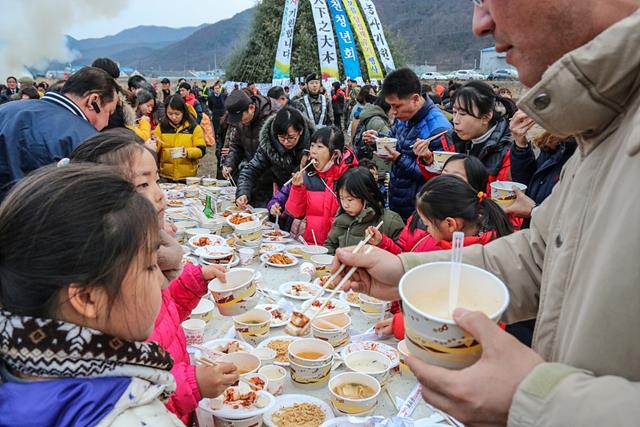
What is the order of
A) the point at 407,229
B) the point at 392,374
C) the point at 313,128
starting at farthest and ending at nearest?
the point at 313,128 → the point at 407,229 → the point at 392,374

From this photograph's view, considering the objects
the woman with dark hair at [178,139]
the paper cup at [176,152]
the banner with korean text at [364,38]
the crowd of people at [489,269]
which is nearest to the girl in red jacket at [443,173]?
the crowd of people at [489,269]

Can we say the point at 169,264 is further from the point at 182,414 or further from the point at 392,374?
the point at 392,374

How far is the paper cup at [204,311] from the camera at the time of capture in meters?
2.41

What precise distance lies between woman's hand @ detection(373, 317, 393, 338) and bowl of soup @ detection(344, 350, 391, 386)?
8.9 inches

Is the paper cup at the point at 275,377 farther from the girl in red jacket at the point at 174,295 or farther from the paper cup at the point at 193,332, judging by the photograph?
the paper cup at the point at 193,332

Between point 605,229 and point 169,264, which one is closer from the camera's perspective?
point 605,229

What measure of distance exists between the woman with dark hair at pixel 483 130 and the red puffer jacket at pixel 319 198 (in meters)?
0.79

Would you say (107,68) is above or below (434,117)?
above

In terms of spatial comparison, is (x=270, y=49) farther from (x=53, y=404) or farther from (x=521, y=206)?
(x=53, y=404)

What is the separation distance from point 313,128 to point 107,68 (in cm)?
230

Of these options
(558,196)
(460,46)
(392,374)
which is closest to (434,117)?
(392,374)

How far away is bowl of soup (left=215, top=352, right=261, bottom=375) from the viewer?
6.29ft

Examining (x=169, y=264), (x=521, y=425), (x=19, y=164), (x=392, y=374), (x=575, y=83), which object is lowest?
(x=392, y=374)

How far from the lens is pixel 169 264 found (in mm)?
2074
